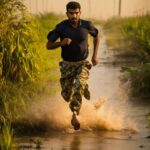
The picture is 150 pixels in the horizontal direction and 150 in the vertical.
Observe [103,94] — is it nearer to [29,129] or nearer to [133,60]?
[29,129]

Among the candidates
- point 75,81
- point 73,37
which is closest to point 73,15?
point 73,37

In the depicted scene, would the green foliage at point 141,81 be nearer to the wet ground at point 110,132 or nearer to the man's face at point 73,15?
the wet ground at point 110,132

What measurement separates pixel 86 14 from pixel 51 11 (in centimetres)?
684

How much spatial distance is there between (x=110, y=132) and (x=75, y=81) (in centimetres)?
80

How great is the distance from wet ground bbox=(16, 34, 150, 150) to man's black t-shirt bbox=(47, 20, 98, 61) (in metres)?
0.93

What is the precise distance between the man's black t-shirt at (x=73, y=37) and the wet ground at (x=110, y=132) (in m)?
0.93

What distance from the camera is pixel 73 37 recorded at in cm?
955

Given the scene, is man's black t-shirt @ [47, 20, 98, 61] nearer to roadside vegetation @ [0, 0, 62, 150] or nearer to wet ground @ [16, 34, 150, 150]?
roadside vegetation @ [0, 0, 62, 150]

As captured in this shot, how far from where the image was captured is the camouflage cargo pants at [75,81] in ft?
31.3

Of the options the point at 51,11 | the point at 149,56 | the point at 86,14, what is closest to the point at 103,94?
the point at 149,56

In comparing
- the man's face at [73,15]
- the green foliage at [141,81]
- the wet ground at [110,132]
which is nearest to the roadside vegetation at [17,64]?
the wet ground at [110,132]

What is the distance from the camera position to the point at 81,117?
10078 millimetres

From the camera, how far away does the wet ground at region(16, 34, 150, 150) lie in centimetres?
840

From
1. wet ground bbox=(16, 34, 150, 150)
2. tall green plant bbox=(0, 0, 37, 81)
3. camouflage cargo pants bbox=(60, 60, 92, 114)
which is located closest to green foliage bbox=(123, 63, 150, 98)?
wet ground bbox=(16, 34, 150, 150)
